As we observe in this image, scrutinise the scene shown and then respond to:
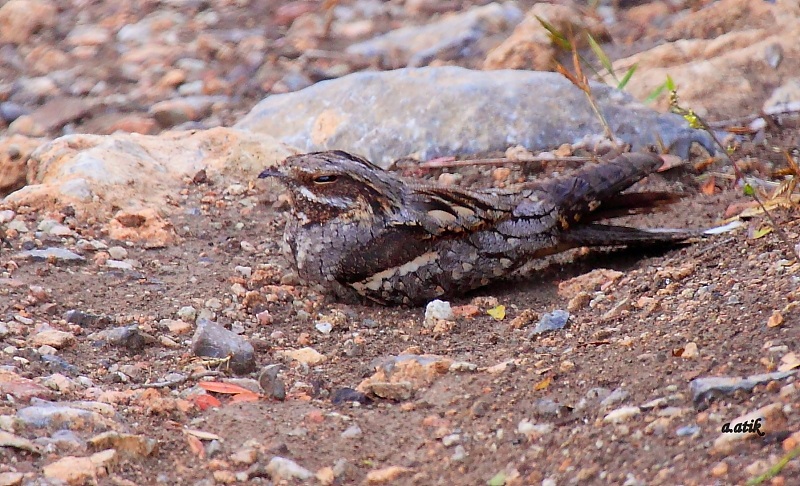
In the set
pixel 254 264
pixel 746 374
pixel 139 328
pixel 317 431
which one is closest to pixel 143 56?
pixel 254 264

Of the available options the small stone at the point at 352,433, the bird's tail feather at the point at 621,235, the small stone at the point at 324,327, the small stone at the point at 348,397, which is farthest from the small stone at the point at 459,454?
the bird's tail feather at the point at 621,235

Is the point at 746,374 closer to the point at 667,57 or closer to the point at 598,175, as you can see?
the point at 598,175

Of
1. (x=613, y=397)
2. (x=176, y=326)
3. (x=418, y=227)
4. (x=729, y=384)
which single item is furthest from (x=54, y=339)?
(x=729, y=384)

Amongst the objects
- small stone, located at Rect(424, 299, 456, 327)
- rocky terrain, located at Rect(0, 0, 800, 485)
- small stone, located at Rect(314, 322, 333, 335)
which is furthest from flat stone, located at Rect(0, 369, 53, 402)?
small stone, located at Rect(424, 299, 456, 327)

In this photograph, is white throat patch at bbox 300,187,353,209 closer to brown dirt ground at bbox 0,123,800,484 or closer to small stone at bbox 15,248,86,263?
brown dirt ground at bbox 0,123,800,484

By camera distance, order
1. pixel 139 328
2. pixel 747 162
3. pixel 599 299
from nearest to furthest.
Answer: pixel 139 328, pixel 599 299, pixel 747 162

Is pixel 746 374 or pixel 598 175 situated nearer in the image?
pixel 746 374

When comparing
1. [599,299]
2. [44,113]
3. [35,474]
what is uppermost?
[35,474]
